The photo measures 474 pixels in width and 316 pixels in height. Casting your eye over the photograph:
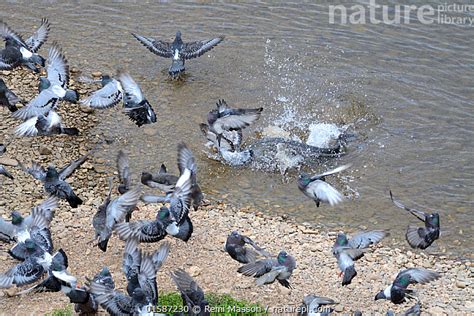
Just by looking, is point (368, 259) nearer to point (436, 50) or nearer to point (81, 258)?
point (81, 258)

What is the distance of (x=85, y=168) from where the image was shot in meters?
9.35

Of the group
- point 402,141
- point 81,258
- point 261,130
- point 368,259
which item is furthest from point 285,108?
point 81,258

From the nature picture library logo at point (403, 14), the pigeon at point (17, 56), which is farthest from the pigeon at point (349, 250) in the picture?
the nature picture library logo at point (403, 14)

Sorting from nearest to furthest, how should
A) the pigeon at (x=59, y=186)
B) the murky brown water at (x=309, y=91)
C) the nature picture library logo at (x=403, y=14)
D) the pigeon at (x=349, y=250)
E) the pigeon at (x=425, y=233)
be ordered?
the pigeon at (x=349, y=250), the pigeon at (x=425, y=233), the pigeon at (x=59, y=186), the murky brown water at (x=309, y=91), the nature picture library logo at (x=403, y=14)

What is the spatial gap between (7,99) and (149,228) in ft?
11.3

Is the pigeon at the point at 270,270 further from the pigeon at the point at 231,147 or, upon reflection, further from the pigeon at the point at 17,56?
the pigeon at the point at 17,56

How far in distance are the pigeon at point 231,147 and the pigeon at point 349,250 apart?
8.62 ft

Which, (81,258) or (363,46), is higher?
(363,46)

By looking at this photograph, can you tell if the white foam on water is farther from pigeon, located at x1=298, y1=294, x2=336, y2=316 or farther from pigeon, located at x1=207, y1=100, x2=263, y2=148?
pigeon, located at x1=298, y1=294, x2=336, y2=316

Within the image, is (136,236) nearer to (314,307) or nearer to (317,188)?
(314,307)

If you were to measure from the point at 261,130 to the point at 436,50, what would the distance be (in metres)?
3.55

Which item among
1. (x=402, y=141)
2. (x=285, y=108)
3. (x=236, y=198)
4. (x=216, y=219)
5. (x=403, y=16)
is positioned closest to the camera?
(x=216, y=219)

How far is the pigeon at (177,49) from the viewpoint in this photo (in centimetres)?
1127

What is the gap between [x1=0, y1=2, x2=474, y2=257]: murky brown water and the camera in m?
9.20
